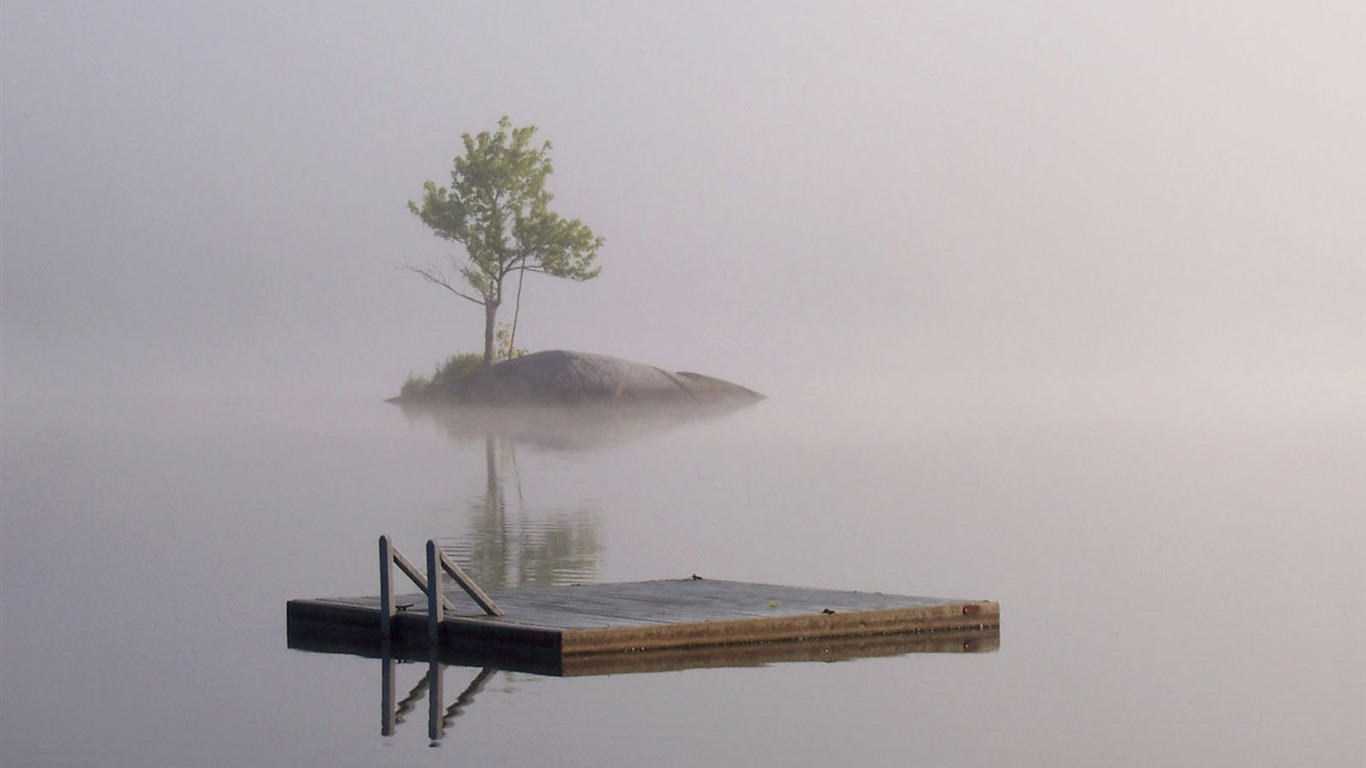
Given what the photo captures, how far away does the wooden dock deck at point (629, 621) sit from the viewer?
16.4m

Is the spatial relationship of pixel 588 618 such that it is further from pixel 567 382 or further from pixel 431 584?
pixel 567 382

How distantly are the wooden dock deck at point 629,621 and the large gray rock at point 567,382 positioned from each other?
43129 mm

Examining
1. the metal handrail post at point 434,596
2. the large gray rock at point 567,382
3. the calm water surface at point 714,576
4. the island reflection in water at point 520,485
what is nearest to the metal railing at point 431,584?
the metal handrail post at point 434,596

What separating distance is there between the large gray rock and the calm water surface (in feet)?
36.3

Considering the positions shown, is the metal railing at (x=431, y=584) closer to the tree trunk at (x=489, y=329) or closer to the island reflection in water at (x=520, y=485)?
the island reflection in water at (x=520, y=485)

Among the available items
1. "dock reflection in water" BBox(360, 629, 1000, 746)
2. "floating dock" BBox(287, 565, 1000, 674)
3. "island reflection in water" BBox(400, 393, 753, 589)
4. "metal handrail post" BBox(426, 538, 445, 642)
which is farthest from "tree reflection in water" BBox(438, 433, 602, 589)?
"dock reflection in water" BBox(360, 629, 1000, 746)

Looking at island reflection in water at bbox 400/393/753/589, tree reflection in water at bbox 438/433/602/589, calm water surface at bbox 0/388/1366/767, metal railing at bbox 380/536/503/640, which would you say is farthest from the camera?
island reflection in water at bbox 400/393/753/589

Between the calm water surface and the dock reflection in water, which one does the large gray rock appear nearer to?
the calm water surface

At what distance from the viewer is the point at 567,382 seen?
2468 inches

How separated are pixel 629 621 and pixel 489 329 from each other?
52.3 metres

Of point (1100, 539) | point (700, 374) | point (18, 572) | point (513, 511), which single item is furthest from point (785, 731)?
point (700, 374)

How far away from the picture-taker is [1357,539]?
95.3 ft

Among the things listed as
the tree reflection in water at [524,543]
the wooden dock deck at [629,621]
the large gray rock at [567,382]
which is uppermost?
the large gray rock at [567,382]

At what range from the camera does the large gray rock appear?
2470 inches
